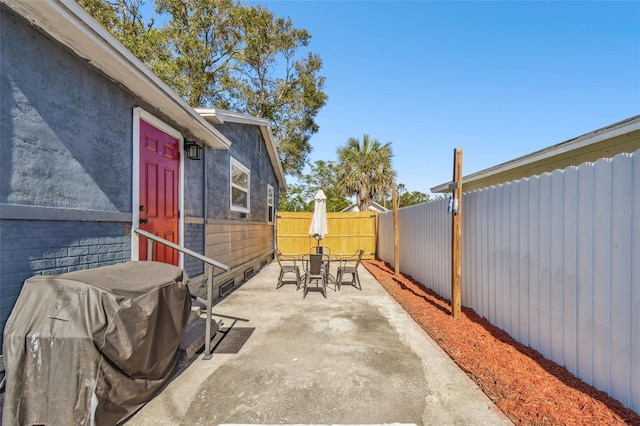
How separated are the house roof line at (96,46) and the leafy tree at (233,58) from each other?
37.1 ft

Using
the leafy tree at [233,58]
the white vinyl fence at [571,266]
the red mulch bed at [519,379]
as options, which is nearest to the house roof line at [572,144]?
the white vinyl fence at [571,266]

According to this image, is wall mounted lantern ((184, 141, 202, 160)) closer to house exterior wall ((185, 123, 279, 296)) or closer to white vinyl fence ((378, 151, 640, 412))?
house exterior wall ((185, 123, 279, 296))

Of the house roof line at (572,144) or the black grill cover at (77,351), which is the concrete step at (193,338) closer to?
the black grill cover at (77,351)

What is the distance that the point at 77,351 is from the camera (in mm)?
1896

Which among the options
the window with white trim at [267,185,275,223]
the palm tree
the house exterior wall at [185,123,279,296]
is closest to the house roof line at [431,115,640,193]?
the house exterior wall at [185,123,279,296]

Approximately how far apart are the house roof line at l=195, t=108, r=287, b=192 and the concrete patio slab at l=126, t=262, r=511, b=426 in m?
3.84

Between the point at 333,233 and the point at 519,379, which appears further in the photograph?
the point at 333,233

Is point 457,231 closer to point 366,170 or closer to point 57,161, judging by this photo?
point 57,161

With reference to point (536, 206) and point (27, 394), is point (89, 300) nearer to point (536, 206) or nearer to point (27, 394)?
point (27, 394)

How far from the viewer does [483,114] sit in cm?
1248

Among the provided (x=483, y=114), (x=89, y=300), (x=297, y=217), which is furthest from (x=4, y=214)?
(x=483, y=114)

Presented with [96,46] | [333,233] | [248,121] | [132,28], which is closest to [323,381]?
[96,46]

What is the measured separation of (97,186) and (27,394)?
184 centimetres

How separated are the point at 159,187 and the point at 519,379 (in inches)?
188
